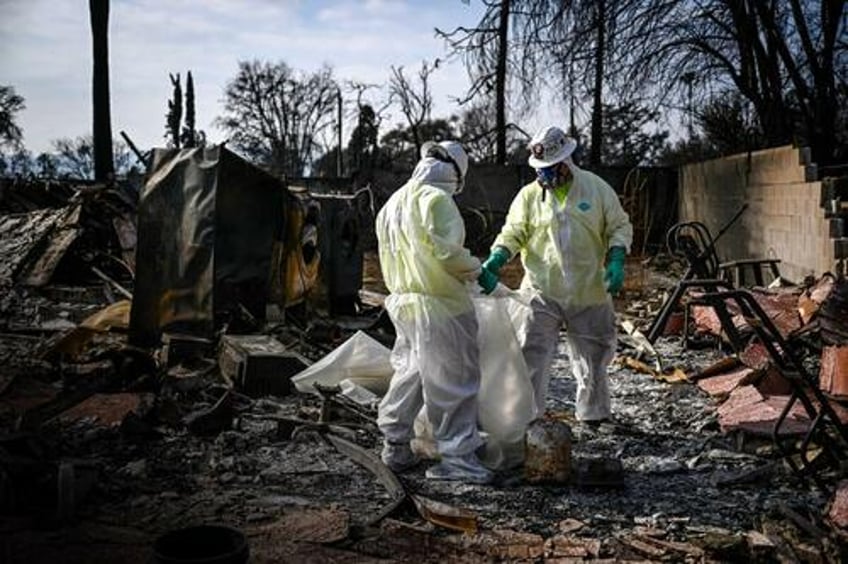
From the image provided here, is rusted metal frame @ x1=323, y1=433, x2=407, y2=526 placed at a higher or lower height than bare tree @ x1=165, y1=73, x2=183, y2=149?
lower

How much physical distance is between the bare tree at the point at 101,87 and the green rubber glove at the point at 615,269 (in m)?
18.2

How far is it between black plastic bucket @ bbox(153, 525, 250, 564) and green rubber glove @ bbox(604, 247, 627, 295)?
308cm

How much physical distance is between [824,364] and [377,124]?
23067 mm

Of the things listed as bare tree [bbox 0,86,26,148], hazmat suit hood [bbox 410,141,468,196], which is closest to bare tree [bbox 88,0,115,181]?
bare tree [bbox 0,86,26,148]

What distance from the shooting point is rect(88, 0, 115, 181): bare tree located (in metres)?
21.2

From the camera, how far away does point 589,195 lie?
550 cm

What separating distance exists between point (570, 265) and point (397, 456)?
5.57 feet

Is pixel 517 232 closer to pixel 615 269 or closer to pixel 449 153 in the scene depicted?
pixel 615 269

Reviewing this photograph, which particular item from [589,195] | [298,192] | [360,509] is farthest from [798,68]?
[360,509]

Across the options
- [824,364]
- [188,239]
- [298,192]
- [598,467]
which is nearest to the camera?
[598,467]

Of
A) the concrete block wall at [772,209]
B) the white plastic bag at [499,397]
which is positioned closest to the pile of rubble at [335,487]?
the white plastic bag at [499,397]

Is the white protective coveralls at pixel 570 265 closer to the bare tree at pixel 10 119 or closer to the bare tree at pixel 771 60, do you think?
the bare tree at pixel 771 60

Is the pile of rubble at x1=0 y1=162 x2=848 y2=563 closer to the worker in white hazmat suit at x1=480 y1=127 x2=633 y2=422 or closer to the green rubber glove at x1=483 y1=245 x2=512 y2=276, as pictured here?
the worker in white hazmat suit at x1=480 y1=127 x2=633 y2=422

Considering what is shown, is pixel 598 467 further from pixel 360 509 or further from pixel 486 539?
pixel 360 509
